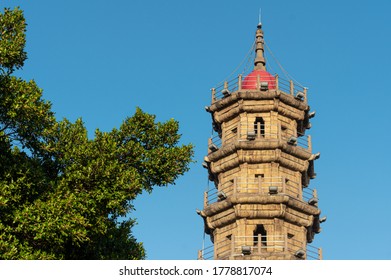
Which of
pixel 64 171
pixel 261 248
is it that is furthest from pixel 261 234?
pixel 64 171

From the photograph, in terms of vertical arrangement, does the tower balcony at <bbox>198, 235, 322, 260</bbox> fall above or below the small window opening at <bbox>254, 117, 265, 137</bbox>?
below

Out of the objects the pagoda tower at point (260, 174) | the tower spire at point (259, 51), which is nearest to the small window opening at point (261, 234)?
the pagoda tower at point (260, 174)

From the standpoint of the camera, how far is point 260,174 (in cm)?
5359

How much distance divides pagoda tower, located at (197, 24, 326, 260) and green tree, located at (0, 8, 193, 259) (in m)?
19.4

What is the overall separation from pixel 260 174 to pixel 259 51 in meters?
12.2

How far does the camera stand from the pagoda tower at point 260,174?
50.9 metres

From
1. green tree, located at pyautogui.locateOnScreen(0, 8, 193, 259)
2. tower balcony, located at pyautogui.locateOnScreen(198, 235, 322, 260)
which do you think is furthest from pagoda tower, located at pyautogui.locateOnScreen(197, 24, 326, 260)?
green tree, located at pyautogui.locateOnScreen(0, 8, 193, 259)

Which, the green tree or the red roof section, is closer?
the green tree

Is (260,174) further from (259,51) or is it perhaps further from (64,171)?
(64,171)

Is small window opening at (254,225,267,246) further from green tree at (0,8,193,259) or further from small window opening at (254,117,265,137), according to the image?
green tree at (0,8,193,259)

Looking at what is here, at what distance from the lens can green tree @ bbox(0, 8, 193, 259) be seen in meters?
26.1

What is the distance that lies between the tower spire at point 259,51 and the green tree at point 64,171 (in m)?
29.6

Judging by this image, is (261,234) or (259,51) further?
(259,51)
